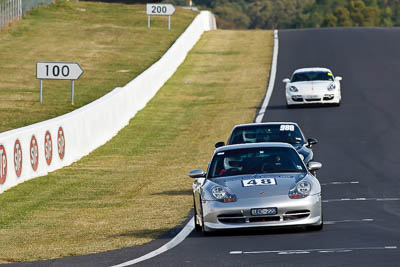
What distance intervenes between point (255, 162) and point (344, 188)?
18.2 feet

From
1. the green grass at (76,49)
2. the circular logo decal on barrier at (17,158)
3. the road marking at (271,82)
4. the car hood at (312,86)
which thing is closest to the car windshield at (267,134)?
the circular logo decal on barrier at (17,158)

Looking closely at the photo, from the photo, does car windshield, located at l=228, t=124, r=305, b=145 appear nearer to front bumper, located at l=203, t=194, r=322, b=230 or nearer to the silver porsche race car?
the silver porsche race car

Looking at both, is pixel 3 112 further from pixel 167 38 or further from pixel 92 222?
pixel 167 38

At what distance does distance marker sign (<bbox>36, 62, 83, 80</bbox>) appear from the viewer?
110ft

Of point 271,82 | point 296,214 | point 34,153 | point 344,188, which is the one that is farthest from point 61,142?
point 271,82

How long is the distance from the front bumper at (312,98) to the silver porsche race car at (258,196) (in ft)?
72.5

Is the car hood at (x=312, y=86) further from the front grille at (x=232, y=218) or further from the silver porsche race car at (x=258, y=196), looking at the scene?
the front grille at (x=232, y=218)

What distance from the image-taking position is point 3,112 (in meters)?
36.4

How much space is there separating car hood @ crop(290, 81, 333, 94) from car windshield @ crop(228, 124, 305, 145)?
1616 cm

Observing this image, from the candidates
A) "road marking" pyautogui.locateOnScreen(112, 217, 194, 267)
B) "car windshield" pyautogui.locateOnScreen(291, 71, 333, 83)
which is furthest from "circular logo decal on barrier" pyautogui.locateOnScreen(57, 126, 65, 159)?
"car windshield" pyautogui.locateOnScreen(291, 71, 333, 83)

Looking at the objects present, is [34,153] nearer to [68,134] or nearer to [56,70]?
[68,134]

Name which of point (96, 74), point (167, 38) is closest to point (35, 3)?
point (167, 38)

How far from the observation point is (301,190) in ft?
47.0

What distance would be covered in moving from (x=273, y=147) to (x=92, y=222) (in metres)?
3.49
